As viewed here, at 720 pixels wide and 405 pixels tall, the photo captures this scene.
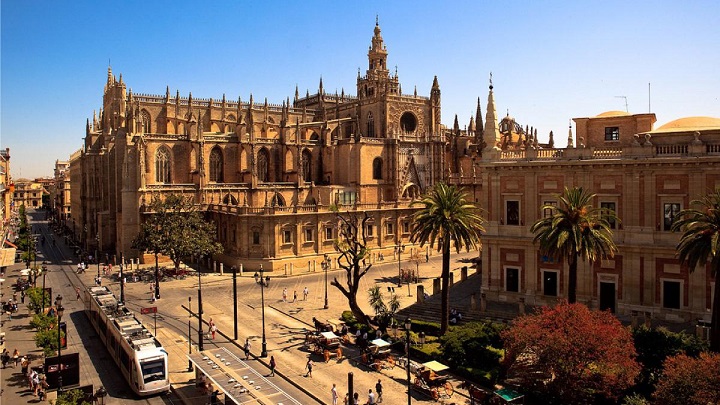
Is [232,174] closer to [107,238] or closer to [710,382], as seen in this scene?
[107,238]

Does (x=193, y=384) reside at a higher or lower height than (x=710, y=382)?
lower

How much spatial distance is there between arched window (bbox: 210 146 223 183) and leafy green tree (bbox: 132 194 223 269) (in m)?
10.2

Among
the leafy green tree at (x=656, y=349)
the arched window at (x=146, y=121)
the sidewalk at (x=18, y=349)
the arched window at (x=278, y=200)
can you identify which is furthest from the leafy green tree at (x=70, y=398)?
the arched window at (x=146, y=121)

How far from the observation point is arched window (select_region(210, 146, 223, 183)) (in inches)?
2594

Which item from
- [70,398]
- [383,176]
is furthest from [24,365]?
[383,176]

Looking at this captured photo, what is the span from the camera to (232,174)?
220 feet

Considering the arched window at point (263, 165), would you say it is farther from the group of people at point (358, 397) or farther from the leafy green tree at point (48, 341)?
the group of people at point (358, 397)

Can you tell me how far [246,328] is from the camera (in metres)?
34.8

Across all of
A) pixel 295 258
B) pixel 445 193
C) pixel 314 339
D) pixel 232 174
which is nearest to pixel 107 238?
pixel 232 174

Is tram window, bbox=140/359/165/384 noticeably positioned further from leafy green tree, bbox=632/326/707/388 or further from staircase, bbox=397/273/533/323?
leafy green tree, bbox=632/326/707/388

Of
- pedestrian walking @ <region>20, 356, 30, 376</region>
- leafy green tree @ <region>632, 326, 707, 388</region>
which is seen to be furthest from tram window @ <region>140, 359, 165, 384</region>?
leafy green tree @ <region>632, 326, 707, 388</region>

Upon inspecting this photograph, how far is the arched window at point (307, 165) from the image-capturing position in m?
73.1

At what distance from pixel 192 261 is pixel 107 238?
13242 millimetres

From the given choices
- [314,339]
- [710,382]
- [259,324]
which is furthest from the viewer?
[259,324]
